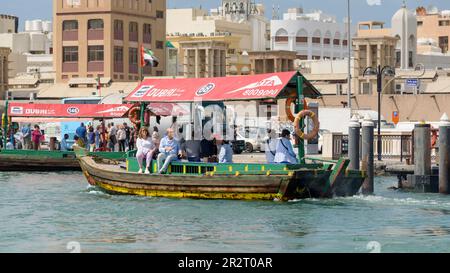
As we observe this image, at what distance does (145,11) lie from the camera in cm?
11044

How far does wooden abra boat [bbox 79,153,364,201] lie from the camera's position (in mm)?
31797

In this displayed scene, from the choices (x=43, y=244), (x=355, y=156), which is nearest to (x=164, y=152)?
(x=355, y=156)

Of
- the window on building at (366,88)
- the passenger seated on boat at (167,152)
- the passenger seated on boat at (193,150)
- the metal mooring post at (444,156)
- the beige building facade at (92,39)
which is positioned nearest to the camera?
the passenger seated on boat at (167,152)

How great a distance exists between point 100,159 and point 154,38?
74.4m

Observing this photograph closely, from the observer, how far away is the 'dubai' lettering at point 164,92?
3494 centimetres

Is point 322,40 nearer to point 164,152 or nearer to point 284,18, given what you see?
point 284,18

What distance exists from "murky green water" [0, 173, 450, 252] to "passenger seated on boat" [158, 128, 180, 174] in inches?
40.0

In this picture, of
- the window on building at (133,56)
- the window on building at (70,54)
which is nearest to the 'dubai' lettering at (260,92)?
the window on building at (70,54)

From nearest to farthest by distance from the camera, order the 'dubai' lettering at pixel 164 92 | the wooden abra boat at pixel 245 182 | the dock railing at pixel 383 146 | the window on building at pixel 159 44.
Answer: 1. the wooden abra boat at pixel 245 182
2. the 'dubai' lettering at pixel 164 92
3. the dock railing at pixel 383 146
4. the window on building at pixel 159 44

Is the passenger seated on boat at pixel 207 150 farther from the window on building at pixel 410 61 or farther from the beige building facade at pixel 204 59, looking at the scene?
the window on building at pixel 410 61

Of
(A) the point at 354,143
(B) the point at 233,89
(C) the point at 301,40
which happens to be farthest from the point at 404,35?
(B) the point at 233,89

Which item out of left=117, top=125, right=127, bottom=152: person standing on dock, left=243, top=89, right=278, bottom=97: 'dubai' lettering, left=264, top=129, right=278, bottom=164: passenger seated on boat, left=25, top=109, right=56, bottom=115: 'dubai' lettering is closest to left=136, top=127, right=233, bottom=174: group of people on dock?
left=264, top=129, right=278, bottom=164: passenger seated on boat

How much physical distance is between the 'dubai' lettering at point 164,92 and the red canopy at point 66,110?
18.8 meters

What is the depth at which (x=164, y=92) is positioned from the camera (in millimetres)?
35375
